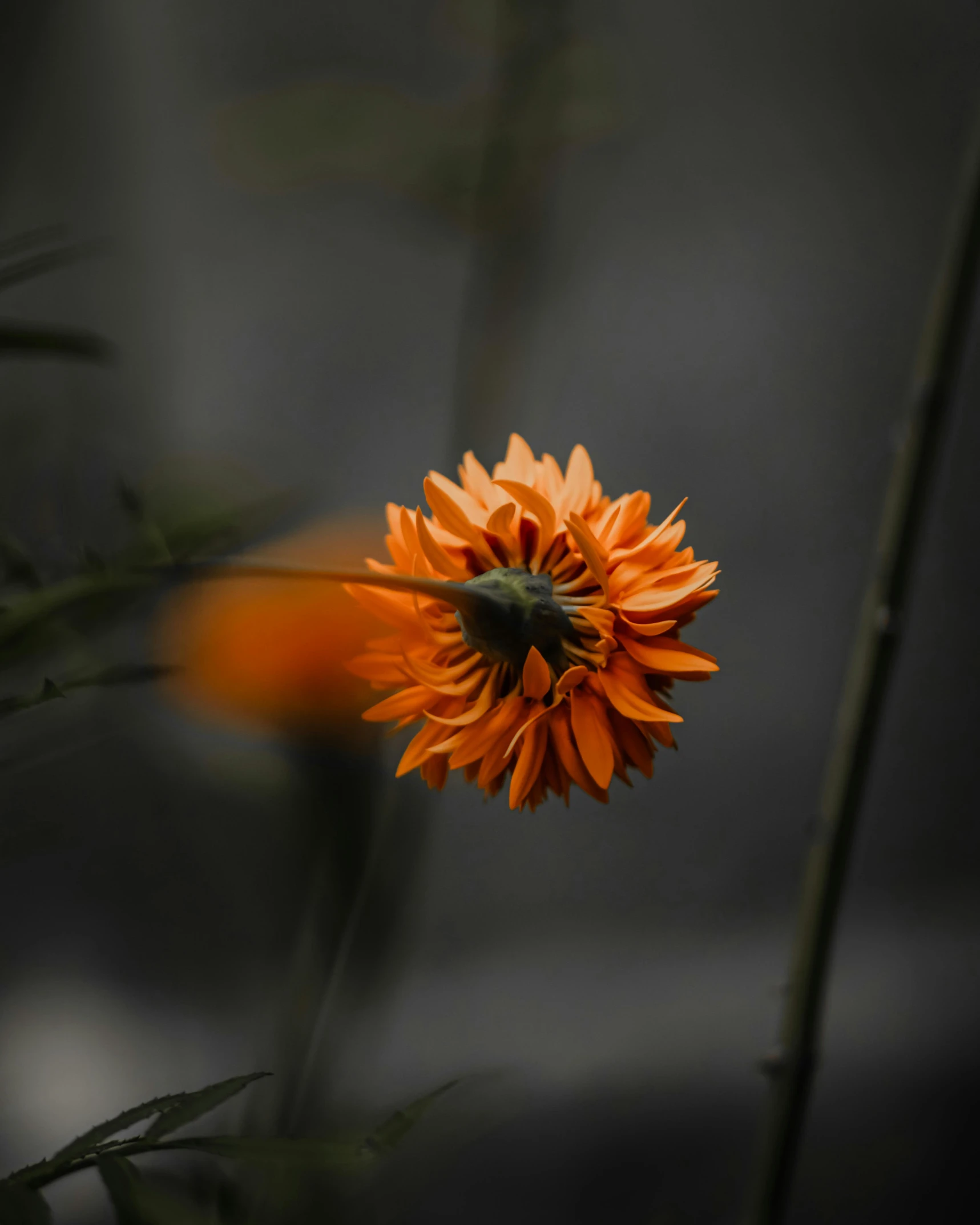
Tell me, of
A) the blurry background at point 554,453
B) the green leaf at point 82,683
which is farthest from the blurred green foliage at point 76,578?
the blurry background at point 554,453

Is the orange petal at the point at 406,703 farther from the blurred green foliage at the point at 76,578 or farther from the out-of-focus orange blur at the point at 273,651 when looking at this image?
the out-of-focus orange blur at the point at 273,651

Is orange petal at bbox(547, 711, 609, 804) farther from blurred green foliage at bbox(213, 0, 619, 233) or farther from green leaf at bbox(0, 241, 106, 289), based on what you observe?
blurred green foliage at bbox(213, 0, 619, 233)

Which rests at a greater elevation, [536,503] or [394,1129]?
[536,503]

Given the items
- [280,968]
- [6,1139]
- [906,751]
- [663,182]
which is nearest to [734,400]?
[663,182]

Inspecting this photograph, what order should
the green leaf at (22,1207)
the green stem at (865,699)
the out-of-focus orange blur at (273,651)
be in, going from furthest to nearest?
the out-of-focus orange blur at (273,651), the green stem at (865,699), the green leaf at (22,1207)

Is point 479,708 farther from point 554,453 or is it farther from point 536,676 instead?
point 554,453

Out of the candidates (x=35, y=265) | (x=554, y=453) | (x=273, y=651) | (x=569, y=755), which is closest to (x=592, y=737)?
(x=569, y=755)

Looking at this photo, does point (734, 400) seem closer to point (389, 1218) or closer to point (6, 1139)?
point (389, 1218)
